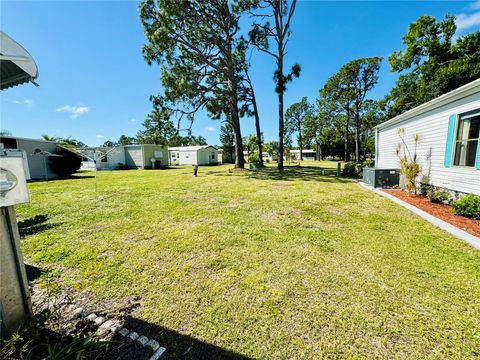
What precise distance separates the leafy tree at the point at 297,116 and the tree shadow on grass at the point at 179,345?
4117 cm

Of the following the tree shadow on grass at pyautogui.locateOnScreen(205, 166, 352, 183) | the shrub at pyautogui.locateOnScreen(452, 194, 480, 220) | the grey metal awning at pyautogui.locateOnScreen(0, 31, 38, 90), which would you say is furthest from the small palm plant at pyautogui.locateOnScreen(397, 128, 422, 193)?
the grey metal awning at pyautogui.locateOnScreen(0, 31, 38, 90)

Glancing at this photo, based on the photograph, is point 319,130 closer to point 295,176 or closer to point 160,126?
point 295,176

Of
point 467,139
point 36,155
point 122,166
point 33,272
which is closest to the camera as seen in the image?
point 33,272

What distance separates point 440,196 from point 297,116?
37.9 m

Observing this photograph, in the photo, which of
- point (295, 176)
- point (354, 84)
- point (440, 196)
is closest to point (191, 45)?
point (295, 176)

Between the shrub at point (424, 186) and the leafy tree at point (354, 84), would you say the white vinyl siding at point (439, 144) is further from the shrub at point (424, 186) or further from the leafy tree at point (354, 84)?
the leafy tree at point (354, 84)

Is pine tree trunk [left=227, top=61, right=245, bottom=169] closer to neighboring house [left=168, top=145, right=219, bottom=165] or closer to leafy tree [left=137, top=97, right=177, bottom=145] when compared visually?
leafy tree [left=137, top=97, right=177, bottom=145]

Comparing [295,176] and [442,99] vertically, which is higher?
[442,99]

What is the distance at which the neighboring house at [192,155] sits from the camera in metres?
27.2

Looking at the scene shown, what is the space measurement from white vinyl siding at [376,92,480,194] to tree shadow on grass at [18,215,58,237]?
1040 centimetres

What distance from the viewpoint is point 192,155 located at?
27422 millimetres

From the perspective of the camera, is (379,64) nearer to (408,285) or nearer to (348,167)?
(348,167)

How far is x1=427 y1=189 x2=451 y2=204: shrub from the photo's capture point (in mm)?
5729

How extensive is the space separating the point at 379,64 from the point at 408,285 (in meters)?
28.7
